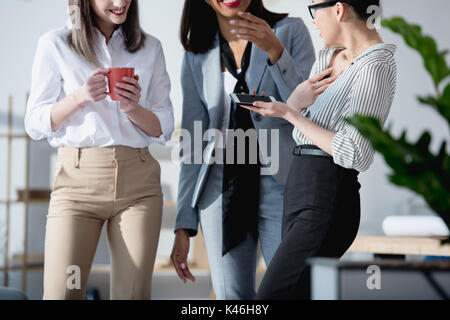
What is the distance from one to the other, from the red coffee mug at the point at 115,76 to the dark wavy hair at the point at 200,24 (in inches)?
11.1

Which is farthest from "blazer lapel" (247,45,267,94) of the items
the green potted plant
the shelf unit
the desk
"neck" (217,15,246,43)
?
the shelf unit

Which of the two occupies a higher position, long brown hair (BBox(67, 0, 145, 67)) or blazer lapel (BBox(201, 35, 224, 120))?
long brown hair (BBox(67, 0, 145, 67))

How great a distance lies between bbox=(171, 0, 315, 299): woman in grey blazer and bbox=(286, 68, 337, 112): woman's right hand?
17 cm

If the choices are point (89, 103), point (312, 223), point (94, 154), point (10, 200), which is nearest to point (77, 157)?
point (94, 154)

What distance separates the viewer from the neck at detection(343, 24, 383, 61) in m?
1.37

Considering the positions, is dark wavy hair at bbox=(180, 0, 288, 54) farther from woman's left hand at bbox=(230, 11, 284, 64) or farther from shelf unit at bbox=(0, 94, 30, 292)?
shelf unit at bbox=(0, 94, 30, 292)

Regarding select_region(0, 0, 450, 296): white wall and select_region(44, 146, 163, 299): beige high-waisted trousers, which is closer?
select_region(44, 146, 163, 299): beige high-waisted trousers

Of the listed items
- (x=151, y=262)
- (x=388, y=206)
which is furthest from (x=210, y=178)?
(x=388, y=206)

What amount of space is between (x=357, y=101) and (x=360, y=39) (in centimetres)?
20

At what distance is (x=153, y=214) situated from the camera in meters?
1.56

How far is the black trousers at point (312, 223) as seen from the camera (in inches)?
49.0

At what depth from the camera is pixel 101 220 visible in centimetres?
156
